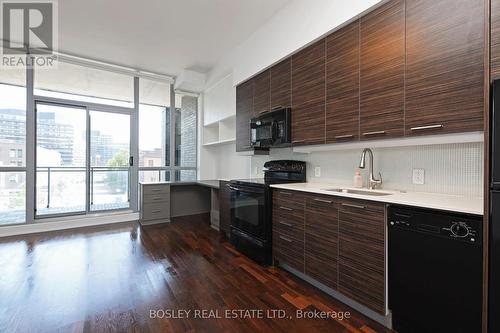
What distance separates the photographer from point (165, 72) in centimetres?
478

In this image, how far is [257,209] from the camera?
2631mm

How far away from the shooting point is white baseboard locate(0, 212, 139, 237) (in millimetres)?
3647

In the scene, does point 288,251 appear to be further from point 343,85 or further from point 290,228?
point 343,85

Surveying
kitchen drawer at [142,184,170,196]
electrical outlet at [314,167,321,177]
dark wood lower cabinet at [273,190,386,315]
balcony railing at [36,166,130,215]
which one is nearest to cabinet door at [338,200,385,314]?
dark wood lower cabinet at [273,190,386,315]

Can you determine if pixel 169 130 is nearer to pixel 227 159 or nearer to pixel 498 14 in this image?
pixel 227 159

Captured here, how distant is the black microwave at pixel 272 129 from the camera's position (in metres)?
2.65

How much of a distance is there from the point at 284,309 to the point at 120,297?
1.37m

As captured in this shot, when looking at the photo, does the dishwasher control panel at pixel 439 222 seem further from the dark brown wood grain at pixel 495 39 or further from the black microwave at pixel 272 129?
the black microwave at pixel 272 129

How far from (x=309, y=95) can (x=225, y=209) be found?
2.07 metres

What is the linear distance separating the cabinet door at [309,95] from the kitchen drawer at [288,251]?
3.32 feet

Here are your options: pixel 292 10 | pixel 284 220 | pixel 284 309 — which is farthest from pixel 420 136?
pixel 292 10

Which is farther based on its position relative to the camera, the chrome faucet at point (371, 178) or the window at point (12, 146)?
the window at point (12, 146)

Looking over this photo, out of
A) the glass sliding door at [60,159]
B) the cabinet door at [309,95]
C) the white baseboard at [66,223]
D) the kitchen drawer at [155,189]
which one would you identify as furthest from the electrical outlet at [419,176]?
the glass sliding door at [60,159]

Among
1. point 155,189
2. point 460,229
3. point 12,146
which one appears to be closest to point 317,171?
point 460,229
